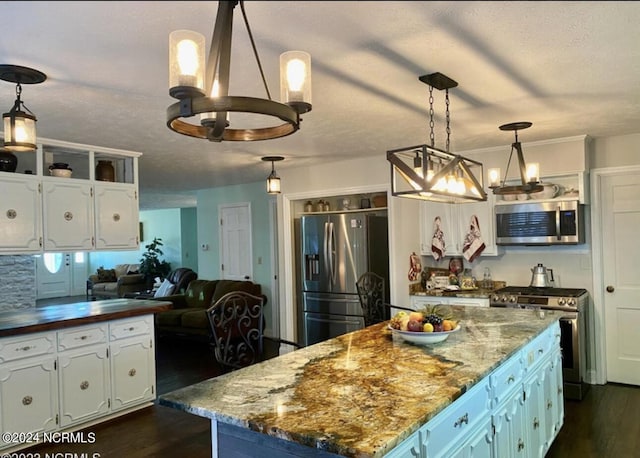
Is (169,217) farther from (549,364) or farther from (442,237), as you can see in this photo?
(549,364)

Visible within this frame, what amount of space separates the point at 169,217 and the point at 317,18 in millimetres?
11255

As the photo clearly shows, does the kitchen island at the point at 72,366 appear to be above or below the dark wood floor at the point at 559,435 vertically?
above

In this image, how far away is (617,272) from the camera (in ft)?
14.7

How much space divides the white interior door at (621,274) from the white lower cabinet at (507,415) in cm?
150

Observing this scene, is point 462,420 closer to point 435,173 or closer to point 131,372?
point 435,173

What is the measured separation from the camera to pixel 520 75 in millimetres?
2672

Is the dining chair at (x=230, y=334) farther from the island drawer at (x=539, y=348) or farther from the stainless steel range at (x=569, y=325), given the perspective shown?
the stainless steel range at (x=569, y=325)

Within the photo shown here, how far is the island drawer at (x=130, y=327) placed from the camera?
3910 millimetres

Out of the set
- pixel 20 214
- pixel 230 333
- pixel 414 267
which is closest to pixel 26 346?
pixel 20 214

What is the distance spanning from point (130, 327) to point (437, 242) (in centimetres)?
318

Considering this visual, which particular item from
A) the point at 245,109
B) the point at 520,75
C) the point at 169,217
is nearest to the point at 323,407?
the point at 245,109

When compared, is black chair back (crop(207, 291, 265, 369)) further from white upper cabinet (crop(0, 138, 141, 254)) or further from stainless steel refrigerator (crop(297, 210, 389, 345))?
stainless steel refrigerator (crop(297, 210, 389, 345))

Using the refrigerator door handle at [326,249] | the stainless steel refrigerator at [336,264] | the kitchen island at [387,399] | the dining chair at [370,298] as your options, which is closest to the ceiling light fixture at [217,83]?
the kitchen island at [387,399]

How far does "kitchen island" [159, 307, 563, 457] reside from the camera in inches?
60.6
